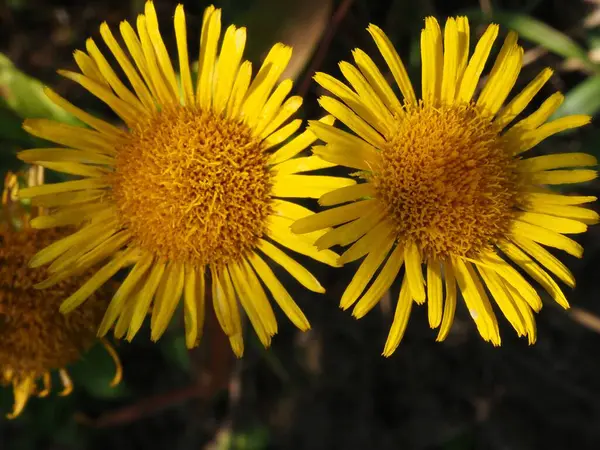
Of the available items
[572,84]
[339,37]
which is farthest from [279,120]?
[572,84]

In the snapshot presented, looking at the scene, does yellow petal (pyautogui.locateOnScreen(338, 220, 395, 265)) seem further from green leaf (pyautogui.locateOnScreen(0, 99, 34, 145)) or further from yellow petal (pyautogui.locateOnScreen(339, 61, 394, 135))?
green leaf (pyautogui.locateOnScreen(0, 99, 34, 145))

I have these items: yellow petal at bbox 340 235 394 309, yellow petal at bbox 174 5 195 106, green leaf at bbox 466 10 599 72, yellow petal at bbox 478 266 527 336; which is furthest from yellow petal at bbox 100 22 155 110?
green leaf at bbox 466 10 599 72

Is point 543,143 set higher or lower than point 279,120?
lower

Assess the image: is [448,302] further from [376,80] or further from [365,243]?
[376,80]

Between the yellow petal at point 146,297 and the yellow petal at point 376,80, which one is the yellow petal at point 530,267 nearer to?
the yellow petal at point 376,80

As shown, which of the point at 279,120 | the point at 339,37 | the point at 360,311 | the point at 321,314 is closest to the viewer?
the point at 360,311

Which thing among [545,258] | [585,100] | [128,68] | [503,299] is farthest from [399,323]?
[585,100]

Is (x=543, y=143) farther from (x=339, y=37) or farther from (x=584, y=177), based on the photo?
(x=339, y=37)
